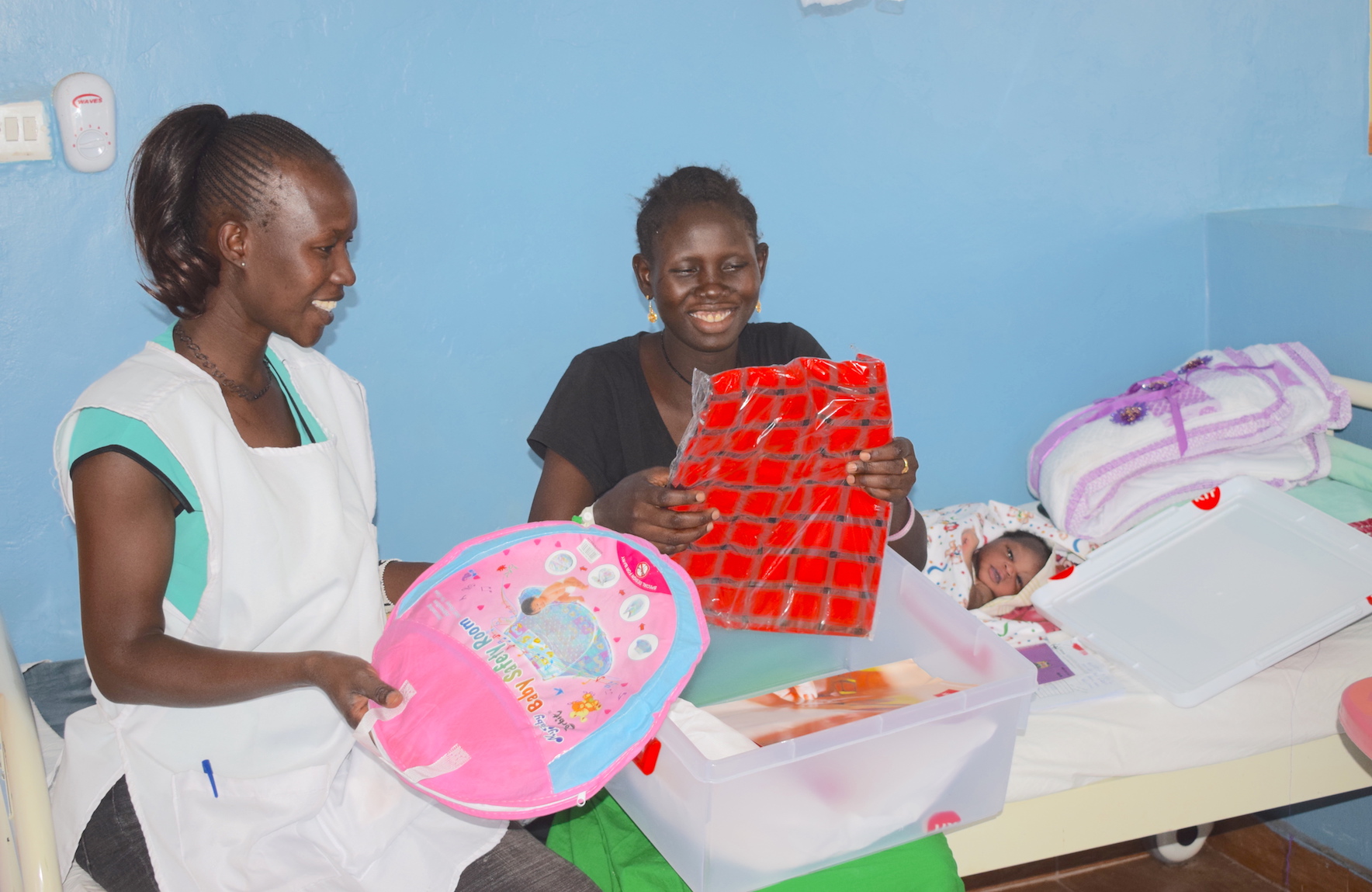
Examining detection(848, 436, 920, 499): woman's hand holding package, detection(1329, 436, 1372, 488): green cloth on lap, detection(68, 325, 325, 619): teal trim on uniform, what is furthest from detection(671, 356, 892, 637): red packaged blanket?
detection(1329, 436, 1372, 488): green cloth on lap

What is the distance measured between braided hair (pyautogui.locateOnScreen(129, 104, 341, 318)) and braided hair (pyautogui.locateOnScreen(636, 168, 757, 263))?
610 mm

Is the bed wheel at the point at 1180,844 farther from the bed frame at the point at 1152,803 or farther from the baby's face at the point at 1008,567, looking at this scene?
the baby's face at the point at 1008,567

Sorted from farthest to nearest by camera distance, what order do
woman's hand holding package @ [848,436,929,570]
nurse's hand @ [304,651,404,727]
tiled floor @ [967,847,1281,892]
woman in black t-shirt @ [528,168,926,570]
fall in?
tiled floor @ [967,847,1281,892], woman in black t-shirt @ [528,168,926,570], woman's hand holding package @ [848,436,929,570], nurse's hand @ [304,651,404,727]

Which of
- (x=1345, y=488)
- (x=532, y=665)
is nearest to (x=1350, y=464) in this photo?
(x=1345, y=488)

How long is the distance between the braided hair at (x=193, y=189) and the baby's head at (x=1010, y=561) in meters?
1.61

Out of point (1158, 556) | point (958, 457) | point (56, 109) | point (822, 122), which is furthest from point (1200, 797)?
point (56, 109)

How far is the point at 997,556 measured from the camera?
7.56 ft

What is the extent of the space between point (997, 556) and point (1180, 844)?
0.76 m

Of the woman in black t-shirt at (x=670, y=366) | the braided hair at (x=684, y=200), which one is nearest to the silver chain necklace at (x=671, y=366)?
the woman in black t-shirt at (x=670, y=366)

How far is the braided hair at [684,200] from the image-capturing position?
171cm

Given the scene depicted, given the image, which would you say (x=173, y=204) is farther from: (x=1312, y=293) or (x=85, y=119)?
(x=1312, y=293)

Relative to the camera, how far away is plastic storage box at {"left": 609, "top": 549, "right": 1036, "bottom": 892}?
4.29 feet

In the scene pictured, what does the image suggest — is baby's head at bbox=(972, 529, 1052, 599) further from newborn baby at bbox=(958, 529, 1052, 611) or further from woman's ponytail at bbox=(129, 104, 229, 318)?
woman's ponytail at bbox=(129, 104, 229, 318)

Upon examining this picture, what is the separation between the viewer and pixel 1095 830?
1765 mm
